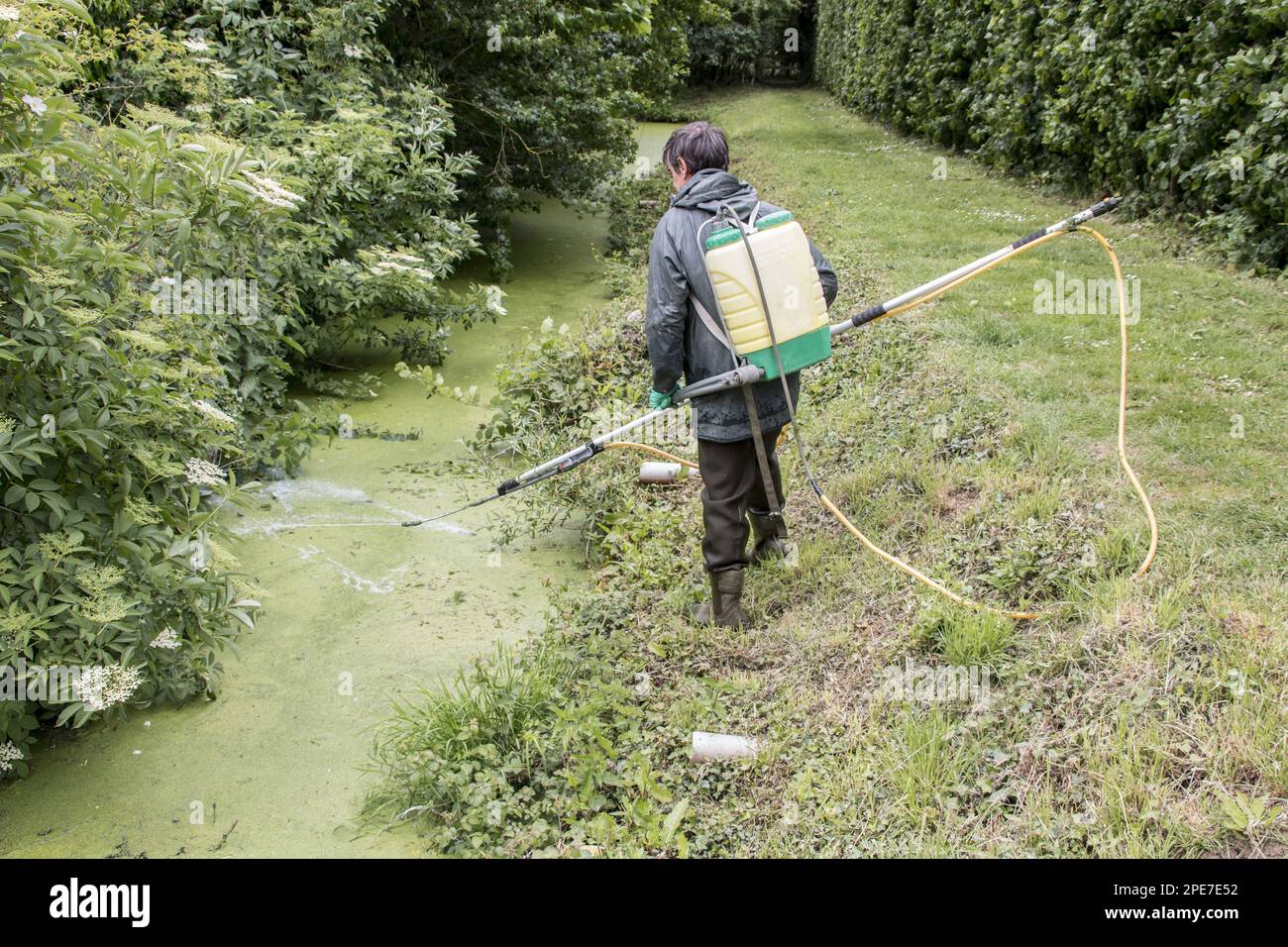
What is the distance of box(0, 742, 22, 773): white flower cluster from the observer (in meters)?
3.44

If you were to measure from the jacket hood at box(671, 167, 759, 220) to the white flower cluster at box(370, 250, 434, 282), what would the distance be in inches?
143

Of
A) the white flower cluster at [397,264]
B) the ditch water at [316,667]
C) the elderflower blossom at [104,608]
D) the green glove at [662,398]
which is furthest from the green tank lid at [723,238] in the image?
the white flower cluster at [397,264]

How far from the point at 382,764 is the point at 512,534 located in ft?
6.53

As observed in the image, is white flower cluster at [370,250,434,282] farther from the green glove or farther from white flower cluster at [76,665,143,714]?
white flower cluster at [76,665,143,714]

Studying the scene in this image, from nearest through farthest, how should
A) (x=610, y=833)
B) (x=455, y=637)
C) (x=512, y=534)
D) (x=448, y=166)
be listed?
(x=610, y=833), (x=455, y=637), (x=512, y=534), (x=448, y=166)

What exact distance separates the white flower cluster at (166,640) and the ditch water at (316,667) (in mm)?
422

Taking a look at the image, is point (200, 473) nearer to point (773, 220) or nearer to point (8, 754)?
point (8, 754)

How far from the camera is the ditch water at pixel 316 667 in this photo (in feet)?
→ 11.4

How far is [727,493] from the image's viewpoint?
412cm

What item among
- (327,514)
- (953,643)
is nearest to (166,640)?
(327,514)

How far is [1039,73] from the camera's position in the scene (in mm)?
9555
